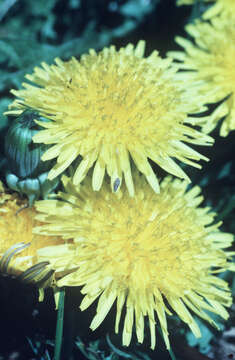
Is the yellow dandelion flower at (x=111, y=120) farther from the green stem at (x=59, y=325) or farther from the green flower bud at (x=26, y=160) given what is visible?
the green stem at (x=59, y=325)

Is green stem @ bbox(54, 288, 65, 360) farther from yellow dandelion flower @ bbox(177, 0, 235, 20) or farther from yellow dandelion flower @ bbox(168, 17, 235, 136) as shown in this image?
yellow dandelion flower @ bbox(177, 0, 235, 20)

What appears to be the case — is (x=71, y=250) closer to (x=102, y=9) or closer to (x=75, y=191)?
(x=75, y=191)

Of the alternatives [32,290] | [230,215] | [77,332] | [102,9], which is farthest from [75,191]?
[102,9]

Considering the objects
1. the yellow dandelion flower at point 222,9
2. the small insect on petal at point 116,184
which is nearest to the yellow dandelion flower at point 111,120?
the small insect on petal at point 116,184

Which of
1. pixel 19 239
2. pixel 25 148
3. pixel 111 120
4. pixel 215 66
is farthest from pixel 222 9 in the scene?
pixel 19 239

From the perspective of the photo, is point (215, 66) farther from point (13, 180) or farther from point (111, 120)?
point (13, 180)

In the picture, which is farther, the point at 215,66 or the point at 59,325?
the point at 215,66
